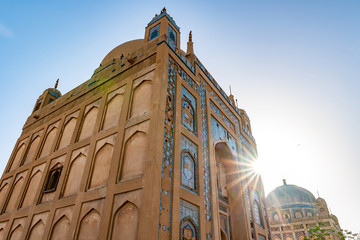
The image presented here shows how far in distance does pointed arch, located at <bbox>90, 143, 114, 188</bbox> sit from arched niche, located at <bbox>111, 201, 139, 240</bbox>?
116 centimetres

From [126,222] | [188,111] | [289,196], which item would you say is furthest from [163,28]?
[289,196]

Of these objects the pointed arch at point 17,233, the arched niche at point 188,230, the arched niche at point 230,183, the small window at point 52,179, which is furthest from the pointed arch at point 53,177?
the arched niche at point 230,183

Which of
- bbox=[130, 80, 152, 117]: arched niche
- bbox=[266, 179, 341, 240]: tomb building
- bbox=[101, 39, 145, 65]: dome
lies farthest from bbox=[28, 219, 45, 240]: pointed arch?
bbox=[266, 179, 341, 240]: tomb building

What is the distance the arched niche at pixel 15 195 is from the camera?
29.4 feet

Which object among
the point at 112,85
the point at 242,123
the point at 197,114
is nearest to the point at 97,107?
the point at 112,85

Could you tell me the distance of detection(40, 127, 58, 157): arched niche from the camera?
9558 mm

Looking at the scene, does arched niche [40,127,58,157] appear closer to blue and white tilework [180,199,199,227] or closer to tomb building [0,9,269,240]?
tomb building [0,9,269,240]

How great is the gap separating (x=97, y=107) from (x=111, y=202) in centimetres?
398

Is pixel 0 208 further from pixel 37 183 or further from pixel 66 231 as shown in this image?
pixel 66 231

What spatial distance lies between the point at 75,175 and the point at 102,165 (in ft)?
4.50

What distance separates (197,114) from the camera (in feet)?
25.7

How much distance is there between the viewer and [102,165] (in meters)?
6.55

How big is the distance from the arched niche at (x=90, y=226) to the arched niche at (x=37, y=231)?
201 cm

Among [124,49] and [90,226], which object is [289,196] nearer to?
[124,49]
